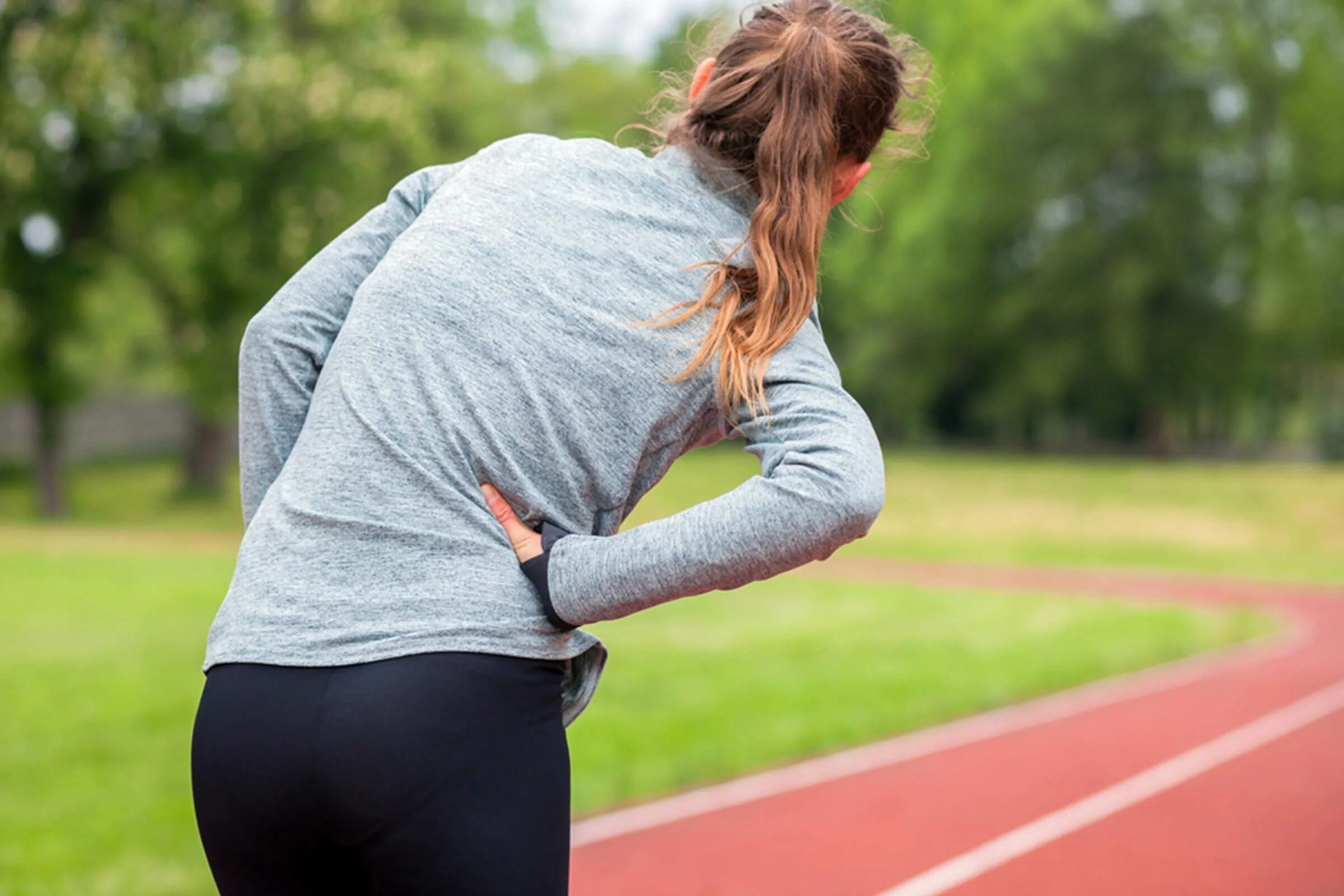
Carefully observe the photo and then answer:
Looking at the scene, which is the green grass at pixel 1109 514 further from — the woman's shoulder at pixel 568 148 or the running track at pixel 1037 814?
the woman's shoulder at pixel 568 148

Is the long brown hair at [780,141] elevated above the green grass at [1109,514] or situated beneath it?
elevated above

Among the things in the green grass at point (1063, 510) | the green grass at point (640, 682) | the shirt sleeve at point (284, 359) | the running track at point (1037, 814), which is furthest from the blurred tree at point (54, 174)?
the shirt sleeve at point (284, 359)

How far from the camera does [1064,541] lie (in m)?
23.6

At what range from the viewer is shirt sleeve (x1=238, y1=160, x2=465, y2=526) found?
1573 mm

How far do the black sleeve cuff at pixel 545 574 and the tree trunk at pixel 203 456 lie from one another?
30727mm

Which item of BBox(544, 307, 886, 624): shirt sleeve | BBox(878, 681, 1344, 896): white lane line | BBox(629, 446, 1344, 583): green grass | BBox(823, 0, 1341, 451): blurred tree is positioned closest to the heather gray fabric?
BBox(544, 307, 886, 624): shirt sleeve

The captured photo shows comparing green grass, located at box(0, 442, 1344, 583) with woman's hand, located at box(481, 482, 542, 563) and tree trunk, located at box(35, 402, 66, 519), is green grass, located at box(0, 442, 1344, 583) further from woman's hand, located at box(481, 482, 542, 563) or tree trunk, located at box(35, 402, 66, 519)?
woman's hand, located at box(481, 482, 542, 563)

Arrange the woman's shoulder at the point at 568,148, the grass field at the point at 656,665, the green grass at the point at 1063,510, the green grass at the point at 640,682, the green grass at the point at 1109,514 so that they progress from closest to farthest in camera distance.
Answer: the woman's shoulder at the point at 568,148 < the green grass at the point at 640,682 < the grass field at the point at 656,665 < the green grass at the point at 1109,514 < the green grass at the point at 1063,510

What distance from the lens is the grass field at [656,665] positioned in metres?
5.98

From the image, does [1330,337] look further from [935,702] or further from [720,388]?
[720,388]

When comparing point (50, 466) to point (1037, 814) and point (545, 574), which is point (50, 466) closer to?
point (1037, 814)

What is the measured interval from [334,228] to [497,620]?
22582 millimetres

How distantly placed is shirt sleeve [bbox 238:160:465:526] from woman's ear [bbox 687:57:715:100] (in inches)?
15.2

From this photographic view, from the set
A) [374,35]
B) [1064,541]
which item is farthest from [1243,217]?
[374,35]
